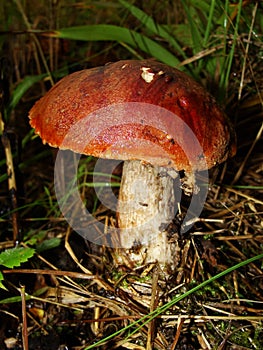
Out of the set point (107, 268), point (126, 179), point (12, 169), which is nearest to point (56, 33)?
point (12, 169)

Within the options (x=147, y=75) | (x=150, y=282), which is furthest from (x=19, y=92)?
(x=150, y=282)

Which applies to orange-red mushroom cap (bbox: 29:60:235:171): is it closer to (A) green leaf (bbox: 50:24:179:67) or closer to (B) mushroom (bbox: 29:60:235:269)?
(B) mushroom (bbox: 29:60:235:269)

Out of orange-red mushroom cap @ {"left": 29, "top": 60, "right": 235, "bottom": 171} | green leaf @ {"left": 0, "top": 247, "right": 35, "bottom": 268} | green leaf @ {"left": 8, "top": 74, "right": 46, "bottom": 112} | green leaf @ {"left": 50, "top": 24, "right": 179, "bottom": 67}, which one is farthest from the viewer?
green leaf @ {"left": 50, "top": 24, "right": 179, "bottom": 67}

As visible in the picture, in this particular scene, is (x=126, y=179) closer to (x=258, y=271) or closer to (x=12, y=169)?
(x=12, y=169)

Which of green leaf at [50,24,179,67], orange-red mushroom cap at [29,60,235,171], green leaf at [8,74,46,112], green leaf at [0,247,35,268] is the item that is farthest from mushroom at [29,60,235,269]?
green leaf at [50,24,179,67]

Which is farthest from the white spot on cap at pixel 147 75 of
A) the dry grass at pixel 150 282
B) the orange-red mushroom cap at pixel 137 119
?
the dry grass at pixel 150 282

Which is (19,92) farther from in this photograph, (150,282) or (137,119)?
(150,282)

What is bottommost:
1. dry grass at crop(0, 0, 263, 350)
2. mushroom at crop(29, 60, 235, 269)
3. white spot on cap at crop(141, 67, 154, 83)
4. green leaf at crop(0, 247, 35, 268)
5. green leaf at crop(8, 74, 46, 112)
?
dry grass at crop(0, 0, 263, 350)

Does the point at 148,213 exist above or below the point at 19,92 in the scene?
below
